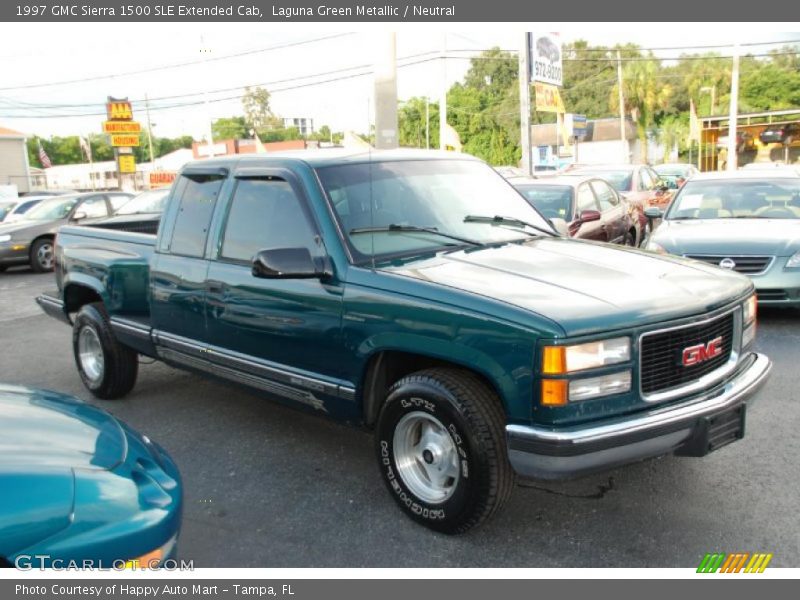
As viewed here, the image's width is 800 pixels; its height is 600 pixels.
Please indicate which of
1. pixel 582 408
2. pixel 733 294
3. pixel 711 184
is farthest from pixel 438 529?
pixel 711 184

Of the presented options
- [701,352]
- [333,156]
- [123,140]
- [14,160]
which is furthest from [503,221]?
[14,160]

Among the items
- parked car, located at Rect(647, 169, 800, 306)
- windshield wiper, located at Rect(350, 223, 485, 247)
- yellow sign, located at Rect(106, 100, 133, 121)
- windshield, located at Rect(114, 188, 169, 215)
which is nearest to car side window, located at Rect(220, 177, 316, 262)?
windshield wiper, located at Rect(350, 223, 485, 247)

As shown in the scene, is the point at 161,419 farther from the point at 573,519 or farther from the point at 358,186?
the point at 573,519

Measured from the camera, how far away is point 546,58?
18.8 meters

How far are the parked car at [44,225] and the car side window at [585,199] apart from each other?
9.98 meters

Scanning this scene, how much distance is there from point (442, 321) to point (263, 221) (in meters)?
1.58

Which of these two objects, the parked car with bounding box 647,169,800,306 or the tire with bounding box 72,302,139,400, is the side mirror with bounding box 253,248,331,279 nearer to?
the tire with bounding box 72,302,139,400

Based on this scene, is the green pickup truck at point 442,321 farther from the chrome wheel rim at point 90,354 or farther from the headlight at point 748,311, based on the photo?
the chrome wheel rim at point 90,354

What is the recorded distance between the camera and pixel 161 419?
5.41 meters

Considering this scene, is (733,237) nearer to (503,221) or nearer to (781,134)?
(503,221)

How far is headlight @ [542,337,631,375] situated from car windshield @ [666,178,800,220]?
19.7 ft

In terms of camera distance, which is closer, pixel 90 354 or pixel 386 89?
pixel 90 354

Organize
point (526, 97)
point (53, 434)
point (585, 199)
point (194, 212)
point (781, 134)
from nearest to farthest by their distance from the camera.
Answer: point (53, 434)
point (194, 212)
point (585, 199)
point (526, 97)
point (781, 134)

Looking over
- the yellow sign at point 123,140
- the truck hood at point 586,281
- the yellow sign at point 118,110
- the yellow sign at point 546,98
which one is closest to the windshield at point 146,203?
the truck hood at point 586,281
